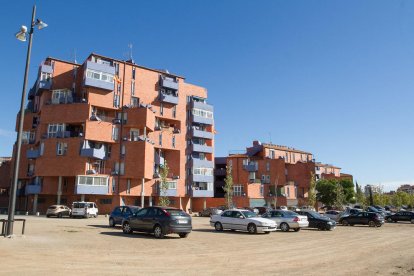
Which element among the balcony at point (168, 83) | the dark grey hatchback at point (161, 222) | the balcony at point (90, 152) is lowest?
the dark grey hatchback at point (161, 222)

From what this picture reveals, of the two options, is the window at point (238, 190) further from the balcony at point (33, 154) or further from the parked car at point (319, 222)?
the parked car at point (319, 222)

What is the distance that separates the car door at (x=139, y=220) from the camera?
20.2 metres

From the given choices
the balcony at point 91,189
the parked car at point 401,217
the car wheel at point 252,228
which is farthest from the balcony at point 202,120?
the car wheel at point 252,228

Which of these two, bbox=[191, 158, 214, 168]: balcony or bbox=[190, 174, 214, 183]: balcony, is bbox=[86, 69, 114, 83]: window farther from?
bbox=[190, 174, 214, 183]: balcony

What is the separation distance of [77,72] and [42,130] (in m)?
10.6

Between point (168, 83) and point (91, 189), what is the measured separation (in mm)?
22160

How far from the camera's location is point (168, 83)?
6231 cm

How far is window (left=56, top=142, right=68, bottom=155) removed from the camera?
170 feet

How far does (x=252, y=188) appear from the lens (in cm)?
7388

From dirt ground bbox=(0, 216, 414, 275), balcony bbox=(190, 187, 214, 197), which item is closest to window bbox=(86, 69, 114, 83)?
balcony bbox=(190, 187, 214, 197)

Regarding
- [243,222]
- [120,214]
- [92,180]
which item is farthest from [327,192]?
[120,214]

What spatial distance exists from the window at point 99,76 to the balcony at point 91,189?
15589 mm

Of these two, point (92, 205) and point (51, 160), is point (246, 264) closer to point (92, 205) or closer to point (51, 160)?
point (92, 205)

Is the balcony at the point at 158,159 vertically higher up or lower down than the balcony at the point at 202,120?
lower down
